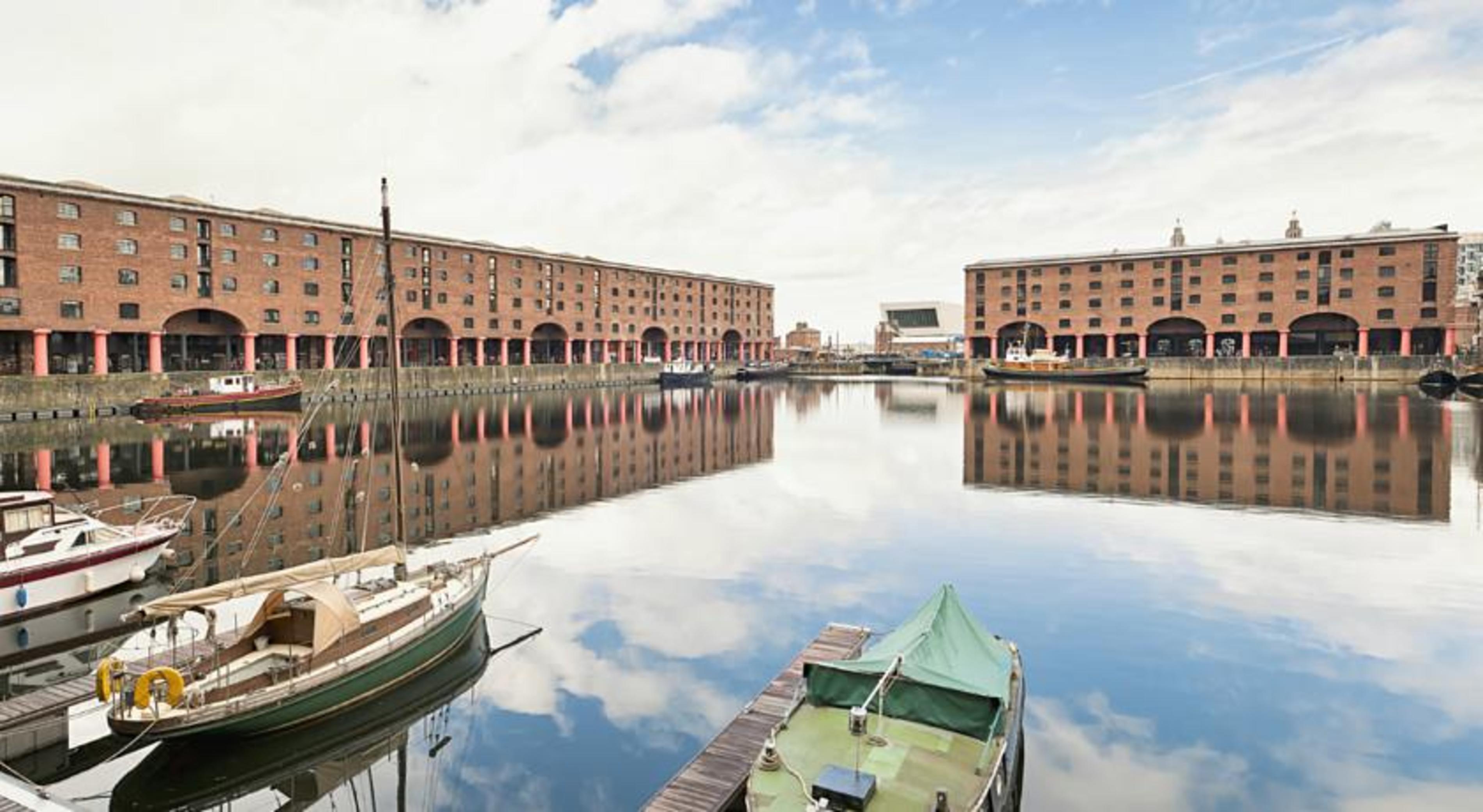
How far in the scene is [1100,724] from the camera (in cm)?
1357

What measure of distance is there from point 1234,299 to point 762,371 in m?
68.4

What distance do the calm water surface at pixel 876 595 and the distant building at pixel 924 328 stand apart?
135m

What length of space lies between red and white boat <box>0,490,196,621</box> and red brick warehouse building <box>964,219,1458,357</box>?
11899 cm

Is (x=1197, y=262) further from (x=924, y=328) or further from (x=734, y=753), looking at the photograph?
(x=734, y=753)

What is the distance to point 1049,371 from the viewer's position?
112m

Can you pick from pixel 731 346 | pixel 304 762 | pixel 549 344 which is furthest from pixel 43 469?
pixel 731 346

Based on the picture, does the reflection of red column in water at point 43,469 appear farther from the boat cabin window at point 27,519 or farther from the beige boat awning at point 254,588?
the beige boat awning at point 254,588

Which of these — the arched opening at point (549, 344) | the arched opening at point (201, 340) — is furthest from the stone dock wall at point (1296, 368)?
the arched opening at point (201, 340)

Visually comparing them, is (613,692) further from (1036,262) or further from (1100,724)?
(1036,262)

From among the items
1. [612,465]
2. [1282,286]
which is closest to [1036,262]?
[1282,286]

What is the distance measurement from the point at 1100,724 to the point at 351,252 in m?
89.4

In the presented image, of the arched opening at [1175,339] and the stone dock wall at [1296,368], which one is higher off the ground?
the arched opening at [1175,339]

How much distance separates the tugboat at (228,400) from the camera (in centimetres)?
6297

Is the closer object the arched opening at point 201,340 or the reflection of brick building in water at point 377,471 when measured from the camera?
the reflection of brick building in water at point 377,471
